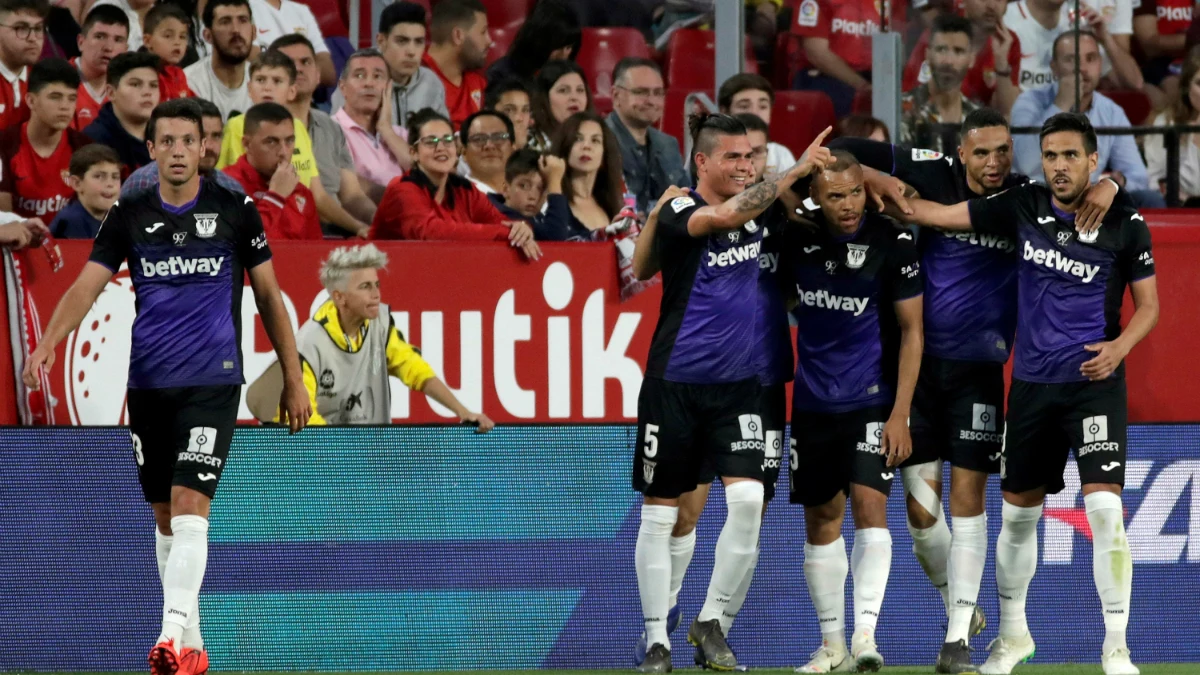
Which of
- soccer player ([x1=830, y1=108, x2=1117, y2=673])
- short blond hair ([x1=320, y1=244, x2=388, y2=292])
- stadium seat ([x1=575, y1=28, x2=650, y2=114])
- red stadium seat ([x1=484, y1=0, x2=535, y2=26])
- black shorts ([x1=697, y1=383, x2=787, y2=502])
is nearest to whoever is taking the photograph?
soccer player ([x1=830, y1=108, x2=1117, y2=673])

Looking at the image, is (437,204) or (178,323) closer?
(178,323)

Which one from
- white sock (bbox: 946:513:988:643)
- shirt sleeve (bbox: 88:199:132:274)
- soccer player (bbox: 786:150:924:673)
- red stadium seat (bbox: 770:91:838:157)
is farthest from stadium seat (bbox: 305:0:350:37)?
white sock (bbox: 946:513:988:643)

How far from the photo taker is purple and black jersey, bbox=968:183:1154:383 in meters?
6.95

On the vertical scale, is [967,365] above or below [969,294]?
below

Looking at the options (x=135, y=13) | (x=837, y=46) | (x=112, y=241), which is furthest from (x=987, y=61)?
(x=112, y=241)

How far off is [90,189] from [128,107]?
0.83 meters

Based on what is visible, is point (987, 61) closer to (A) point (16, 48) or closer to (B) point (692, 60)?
(B) point (692, 60)

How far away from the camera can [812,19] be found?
13367 mm

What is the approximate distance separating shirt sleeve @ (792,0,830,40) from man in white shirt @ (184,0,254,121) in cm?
459

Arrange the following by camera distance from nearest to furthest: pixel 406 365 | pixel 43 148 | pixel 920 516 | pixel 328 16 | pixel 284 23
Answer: pixel 920 516 < pixel 406 365 < pixel 43 148 < pixel 284 23 < pixel 328 16

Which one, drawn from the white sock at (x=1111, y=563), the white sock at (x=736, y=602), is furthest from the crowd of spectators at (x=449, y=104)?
the white sock at (x=1111, y=563)

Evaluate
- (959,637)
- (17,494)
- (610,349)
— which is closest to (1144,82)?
(610,349)

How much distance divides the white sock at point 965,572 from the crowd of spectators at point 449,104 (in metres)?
3.47

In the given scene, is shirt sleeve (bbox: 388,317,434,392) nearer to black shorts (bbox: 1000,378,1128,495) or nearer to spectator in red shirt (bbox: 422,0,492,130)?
black shorts (bbox: 1000,378,1128,495)
